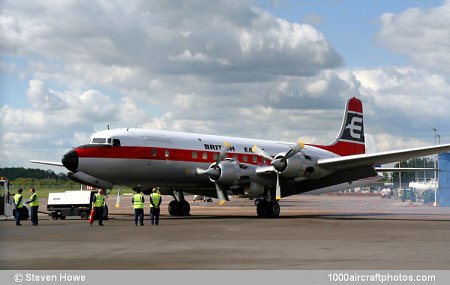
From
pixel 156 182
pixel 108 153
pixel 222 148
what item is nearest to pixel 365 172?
pixel 222 148

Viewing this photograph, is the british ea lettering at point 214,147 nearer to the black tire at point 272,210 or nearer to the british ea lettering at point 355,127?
the black tire at point 272,210

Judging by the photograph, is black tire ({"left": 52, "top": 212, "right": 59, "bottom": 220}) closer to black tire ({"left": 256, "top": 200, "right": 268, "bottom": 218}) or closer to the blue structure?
black tire ({"left": 256, "top": 200, "right": 268, "bottom": 218})

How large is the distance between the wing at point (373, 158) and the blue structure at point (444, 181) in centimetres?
2646

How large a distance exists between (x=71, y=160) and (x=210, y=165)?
25.3 feet

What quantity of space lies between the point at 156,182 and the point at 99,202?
5.95 meters

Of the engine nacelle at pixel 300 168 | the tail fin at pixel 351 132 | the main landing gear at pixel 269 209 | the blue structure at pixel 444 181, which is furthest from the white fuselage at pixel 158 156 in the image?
the blue structure at pixel 444 181

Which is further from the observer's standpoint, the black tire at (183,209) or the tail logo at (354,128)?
the tail logo at (354,128)

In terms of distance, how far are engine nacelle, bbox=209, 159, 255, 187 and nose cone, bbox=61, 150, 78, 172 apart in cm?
695

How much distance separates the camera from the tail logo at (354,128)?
43000 mm

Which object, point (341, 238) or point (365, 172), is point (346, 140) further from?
point (341, 238)

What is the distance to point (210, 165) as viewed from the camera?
116ft
